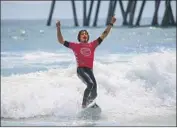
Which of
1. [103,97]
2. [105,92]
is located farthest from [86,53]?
[105,92]

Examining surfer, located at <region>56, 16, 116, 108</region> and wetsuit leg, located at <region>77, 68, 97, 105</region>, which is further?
wetsuit leg, located at <region>77, 68, 97, 105</region>

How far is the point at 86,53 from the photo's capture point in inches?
298

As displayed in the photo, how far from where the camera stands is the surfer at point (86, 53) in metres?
7.52

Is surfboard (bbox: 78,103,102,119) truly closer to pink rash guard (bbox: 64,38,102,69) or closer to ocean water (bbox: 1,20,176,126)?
ocean water (bbox: 1,20,176,126)

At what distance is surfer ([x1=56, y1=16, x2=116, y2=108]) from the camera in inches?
296

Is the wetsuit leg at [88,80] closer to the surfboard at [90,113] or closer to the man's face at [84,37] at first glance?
the surfboard at [90,113]

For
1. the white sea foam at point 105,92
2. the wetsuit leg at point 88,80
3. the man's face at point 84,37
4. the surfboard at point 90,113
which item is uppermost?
the man's face at point 84,37

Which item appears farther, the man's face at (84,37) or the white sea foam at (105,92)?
the white sea foam at (105,92)

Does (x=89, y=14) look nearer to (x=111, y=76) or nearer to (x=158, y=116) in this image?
(x=111, y=76)

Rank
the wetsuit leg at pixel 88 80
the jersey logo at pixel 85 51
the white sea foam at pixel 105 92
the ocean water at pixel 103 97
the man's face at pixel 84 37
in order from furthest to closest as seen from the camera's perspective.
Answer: the white sea foam at pixel 105 92 → the ocean water at pixel 103 97 → the wetsuit leg at pixel 88 80 → the jersey logo at pixel 85 51 → the man's face at pixel 84 37

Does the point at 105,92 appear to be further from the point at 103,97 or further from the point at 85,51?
the point at 85,51

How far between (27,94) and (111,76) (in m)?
3.05

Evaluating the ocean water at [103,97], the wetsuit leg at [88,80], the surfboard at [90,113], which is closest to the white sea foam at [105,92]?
the ocean water at [103,97]

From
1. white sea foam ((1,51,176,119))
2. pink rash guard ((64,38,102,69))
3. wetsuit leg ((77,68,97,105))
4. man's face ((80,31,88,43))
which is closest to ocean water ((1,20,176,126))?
white sea foam ((1,51,176,119))
